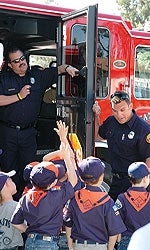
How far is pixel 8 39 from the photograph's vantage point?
6.04 meters

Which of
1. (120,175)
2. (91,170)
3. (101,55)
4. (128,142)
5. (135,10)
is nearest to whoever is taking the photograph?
(91,170)

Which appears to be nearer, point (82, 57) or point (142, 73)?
point (82, 57)

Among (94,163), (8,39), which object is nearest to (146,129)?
(94,163)

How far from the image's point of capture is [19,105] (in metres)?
4.90

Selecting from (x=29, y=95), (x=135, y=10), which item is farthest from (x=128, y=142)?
(x=135, y=10)

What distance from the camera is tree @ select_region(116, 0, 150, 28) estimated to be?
3425 cm

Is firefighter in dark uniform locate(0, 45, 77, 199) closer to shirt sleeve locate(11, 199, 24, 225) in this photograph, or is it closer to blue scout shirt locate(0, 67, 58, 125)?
blue scout shirt locate(0, 67, 58, 125)

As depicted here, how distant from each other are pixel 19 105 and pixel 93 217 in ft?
6.36

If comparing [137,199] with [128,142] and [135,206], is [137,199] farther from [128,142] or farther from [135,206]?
[128,142]

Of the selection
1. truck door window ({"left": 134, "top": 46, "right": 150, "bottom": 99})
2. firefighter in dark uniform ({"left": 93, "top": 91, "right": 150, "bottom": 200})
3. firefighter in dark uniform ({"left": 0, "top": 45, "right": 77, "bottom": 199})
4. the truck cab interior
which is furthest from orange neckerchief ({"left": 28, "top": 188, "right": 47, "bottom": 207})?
truck door window ({"left": 134, "top": 46, "right": 150, "bottom": 99})

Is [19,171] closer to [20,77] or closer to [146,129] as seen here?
[20,77]

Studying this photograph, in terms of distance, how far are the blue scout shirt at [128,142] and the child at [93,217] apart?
81cm

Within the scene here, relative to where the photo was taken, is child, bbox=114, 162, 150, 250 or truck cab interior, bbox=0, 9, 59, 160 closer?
child, bbox=114, 162, 150, 250

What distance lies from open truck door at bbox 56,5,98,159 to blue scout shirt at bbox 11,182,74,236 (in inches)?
46.4
